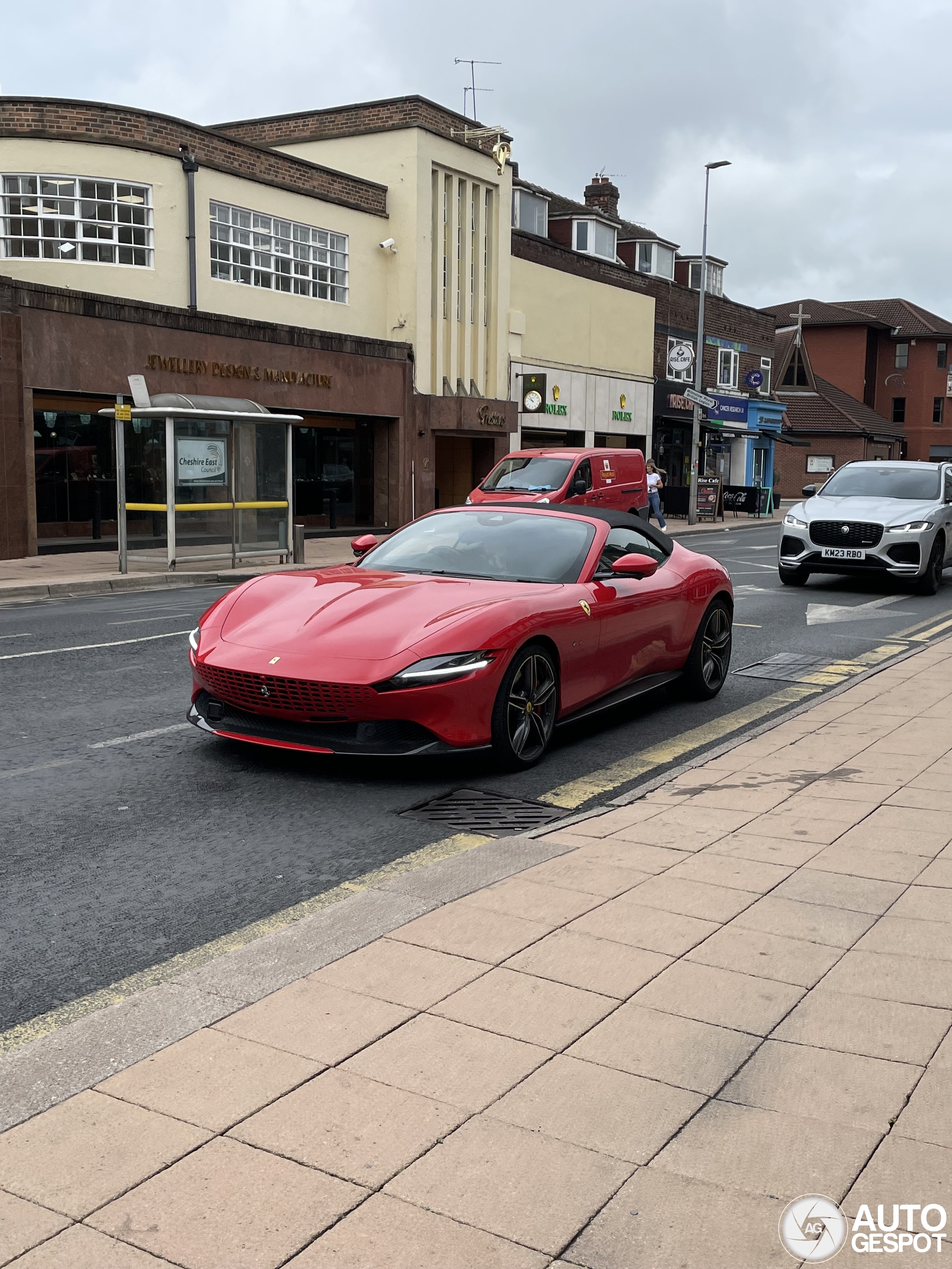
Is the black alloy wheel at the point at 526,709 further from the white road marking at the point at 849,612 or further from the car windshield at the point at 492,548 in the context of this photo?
the white road marking at the point at 849,612

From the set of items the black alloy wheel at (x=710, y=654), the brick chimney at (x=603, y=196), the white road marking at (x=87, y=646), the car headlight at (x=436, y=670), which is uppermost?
the brick chimney at (x=603, y=196)

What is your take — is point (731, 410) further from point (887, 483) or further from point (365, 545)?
point (365, 545)

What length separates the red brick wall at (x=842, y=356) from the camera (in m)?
77.4

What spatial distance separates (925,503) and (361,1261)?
48.9ft

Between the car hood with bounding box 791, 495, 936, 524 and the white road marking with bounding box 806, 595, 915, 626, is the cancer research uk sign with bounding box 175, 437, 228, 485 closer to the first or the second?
the car hood with bounding box 791, 495, 936, 524

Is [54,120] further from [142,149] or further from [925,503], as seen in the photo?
[925,503]

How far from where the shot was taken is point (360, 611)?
638 cm

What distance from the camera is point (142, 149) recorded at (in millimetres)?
23422

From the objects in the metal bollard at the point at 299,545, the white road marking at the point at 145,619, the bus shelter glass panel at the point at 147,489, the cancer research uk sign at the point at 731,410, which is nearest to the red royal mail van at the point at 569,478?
the metal bollard at the point at 299,545

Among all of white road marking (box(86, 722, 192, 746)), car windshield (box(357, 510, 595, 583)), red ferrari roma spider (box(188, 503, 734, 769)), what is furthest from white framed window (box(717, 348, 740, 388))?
white road marking (box(86, 722, 192, 746))

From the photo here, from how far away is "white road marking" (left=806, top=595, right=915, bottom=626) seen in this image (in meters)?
13.2

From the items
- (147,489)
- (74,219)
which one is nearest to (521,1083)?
(147,489)

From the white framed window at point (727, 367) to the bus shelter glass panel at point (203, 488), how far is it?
33810 mm

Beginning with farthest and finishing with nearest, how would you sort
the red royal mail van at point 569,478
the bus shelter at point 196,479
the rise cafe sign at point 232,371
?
the rise cafe sign at point 232,371 < the red royal mail van at point 569,478 < the bus shelter at point 196,479
